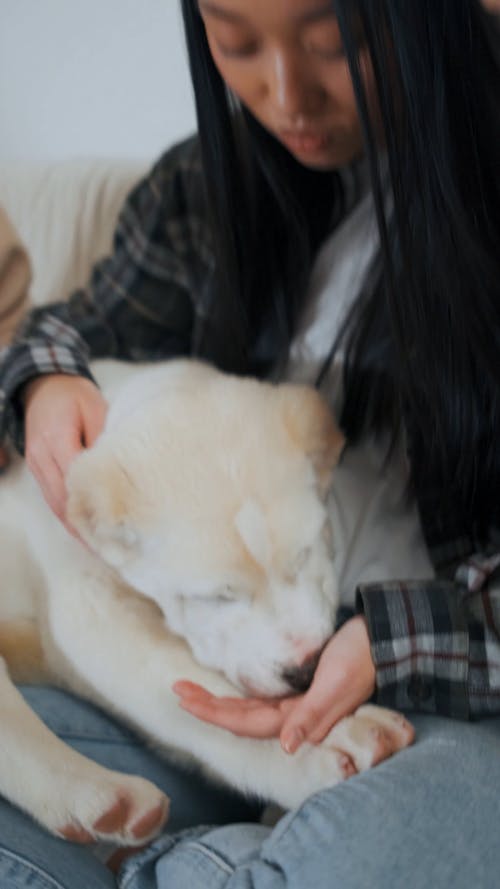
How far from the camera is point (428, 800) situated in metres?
0.78

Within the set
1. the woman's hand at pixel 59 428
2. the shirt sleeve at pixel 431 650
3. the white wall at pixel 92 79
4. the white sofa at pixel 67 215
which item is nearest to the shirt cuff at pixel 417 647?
the shirt sleeve at pixel 431 650

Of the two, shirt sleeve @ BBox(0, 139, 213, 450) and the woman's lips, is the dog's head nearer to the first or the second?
the woman's lips

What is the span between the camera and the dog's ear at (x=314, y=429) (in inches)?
38.9

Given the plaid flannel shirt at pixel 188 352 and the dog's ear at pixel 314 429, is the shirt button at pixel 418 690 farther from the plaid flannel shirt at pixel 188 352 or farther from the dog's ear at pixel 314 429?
the dog's ear at pixel 314 429

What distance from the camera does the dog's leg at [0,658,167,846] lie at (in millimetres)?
830

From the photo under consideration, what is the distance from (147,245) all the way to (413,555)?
0.58 m

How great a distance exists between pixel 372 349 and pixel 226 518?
0.29 meters

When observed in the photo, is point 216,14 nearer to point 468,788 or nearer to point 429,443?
point 429,443

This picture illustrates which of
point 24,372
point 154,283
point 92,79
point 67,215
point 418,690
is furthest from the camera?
point 92,79

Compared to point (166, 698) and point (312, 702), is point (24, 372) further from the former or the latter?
point (312, 702)

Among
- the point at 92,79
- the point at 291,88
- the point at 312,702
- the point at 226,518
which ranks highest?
the point at 291,88

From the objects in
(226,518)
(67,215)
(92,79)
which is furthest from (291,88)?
(92,79)

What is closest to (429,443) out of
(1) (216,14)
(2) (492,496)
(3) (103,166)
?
(2) (492,496)

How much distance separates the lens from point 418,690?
37.2 inches
